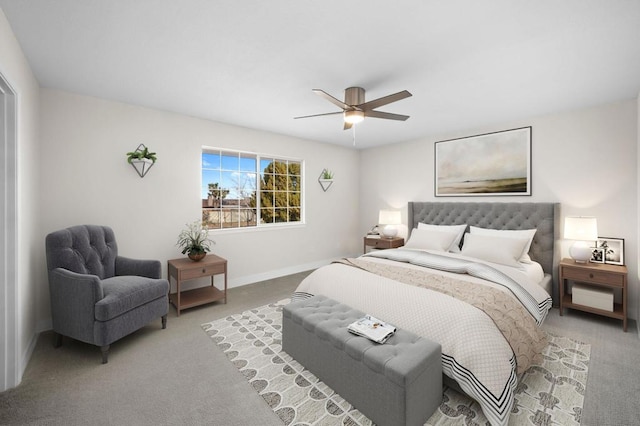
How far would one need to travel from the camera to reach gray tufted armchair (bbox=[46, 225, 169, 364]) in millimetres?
2355

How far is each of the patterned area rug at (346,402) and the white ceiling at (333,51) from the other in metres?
2.51

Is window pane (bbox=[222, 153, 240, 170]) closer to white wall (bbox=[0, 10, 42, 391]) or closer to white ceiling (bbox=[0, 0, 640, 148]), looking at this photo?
white ceiling (bbox=[0, 0, 640, 148])

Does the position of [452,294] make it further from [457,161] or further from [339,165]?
[339,165]

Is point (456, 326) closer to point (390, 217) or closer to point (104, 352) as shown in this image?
point (104, 352)

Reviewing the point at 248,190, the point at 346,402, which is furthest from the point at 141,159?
the point at 346,402

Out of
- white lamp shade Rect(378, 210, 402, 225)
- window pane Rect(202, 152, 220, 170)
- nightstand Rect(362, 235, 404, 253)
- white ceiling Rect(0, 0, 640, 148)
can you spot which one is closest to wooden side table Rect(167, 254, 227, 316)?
window pane Rect(202, 152, 220, 170)

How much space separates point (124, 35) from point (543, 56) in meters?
3.23

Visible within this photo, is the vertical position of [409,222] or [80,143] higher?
[80,143]

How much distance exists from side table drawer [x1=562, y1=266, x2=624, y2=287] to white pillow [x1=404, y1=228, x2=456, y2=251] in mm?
1291

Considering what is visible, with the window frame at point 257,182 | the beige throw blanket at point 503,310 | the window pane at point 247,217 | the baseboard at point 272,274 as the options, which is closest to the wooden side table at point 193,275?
the baseboard at point 272,274

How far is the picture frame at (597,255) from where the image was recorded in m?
3.29

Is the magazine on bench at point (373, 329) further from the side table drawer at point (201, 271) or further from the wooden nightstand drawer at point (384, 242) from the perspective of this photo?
the wooden nightstand drawer at point (384, 242)

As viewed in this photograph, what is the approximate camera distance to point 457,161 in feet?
14.9

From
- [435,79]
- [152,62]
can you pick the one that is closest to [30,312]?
[152,62]
